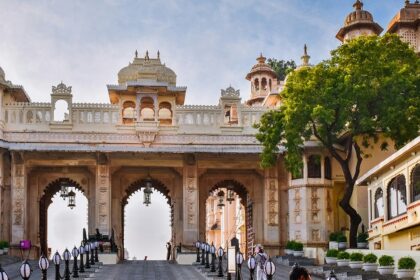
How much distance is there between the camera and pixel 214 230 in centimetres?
7094

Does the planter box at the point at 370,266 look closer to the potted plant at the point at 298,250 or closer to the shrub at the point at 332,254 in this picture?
the shrub at the point at 332,254

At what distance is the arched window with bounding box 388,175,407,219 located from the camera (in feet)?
90.2

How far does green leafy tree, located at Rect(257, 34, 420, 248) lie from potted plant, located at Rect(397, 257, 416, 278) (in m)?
8.78

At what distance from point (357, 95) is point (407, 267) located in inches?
367

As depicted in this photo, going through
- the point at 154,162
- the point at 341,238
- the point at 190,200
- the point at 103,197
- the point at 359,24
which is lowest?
the point at 341,238

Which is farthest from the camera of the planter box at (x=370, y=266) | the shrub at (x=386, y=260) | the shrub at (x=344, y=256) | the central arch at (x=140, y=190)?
the central arch at (x=140, y=190)

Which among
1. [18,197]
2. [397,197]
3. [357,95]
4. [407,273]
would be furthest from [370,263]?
[18,197]

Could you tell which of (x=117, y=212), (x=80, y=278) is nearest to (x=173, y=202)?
(x=117, y=212)

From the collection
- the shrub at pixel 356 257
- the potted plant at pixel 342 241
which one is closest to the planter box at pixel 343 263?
the shrub at pixel 356 257

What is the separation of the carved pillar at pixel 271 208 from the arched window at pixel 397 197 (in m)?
8.28

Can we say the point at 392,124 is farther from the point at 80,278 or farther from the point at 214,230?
the point at 214,230

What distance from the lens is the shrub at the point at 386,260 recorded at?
75.6 feet

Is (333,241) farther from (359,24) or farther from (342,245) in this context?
(359,24)

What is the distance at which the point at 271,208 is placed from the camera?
3706 centimetres
